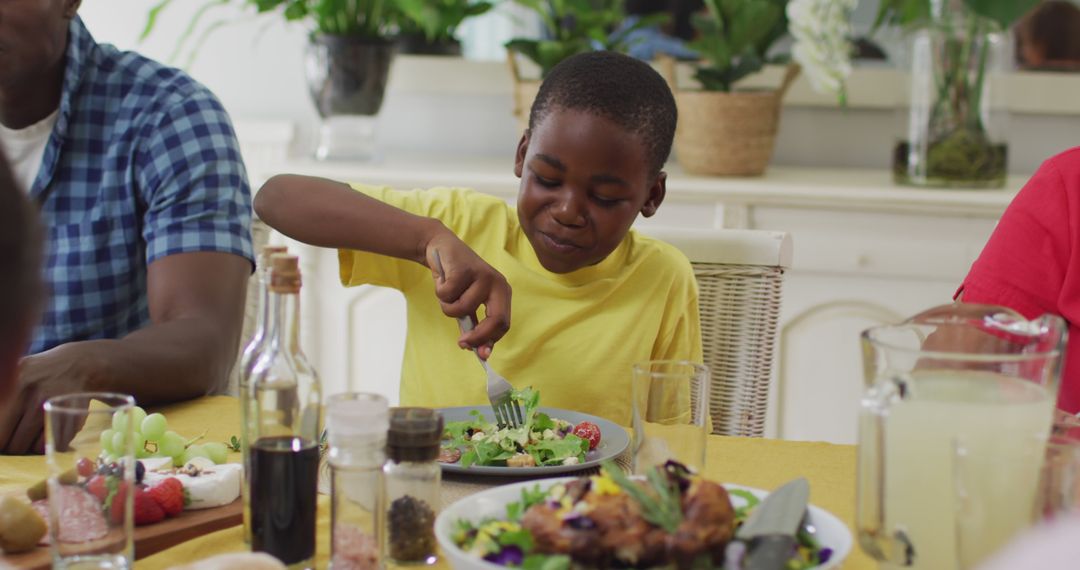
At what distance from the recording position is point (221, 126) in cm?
164

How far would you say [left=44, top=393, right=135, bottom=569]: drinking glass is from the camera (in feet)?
2.69

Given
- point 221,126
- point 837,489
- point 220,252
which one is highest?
point 221,126

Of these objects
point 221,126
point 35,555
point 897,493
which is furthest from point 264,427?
point 221,126

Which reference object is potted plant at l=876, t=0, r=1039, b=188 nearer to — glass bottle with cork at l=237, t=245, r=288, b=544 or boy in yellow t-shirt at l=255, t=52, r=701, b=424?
boy in yellow t-shirt at l=255, t=52, r=701, b=424

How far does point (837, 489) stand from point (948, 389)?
336 millimetres

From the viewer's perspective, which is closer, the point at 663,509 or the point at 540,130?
the point at 663,509

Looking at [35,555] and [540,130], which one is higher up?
[540,130]

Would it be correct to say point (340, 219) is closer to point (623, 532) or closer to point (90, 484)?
point (90, 484)

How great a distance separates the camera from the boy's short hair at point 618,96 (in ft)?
4.54

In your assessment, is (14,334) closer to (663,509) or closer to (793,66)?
(663,509)

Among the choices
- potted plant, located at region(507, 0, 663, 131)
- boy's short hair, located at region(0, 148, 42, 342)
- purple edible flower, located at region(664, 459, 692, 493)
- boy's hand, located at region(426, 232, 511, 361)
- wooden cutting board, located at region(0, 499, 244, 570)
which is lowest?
wooden cutting board, located at region(0, 499, 244, 570)

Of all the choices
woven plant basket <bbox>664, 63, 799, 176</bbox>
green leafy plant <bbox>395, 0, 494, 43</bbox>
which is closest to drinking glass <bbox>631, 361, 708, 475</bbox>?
woven plant basket <bbox>664, 63, 799, 176</bbox>

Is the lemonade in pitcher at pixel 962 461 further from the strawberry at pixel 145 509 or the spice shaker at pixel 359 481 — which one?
the strawberry at pixel 145 509

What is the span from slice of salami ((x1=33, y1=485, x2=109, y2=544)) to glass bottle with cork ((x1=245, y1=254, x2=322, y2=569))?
10 centimetres
